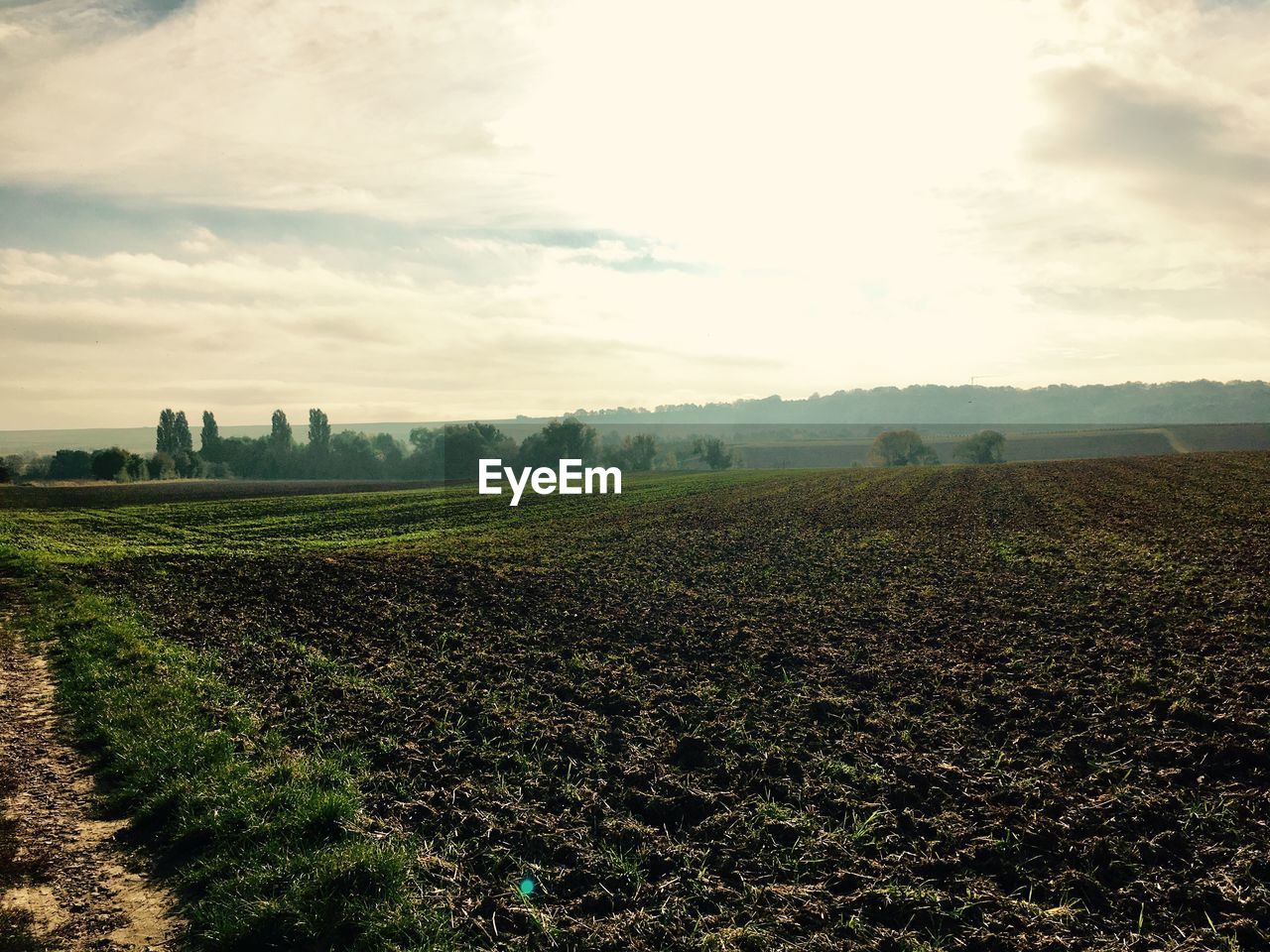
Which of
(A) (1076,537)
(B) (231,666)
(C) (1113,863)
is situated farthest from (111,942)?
(A) (1076,537)

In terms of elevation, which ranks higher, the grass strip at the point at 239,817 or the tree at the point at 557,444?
the tree at the point at 557,444

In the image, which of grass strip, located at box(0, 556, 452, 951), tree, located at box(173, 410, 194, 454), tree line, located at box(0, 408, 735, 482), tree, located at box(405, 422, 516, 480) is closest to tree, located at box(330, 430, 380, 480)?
tree line, located at box(0, 408, 735, 482)

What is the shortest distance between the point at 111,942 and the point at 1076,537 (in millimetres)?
31079

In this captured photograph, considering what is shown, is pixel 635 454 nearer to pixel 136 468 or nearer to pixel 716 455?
pixel 716 455

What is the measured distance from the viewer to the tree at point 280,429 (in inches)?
4953

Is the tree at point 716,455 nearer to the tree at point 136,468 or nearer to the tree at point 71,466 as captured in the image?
the tree at point 136,468

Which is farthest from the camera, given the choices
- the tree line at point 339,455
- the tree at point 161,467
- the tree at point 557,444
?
the tree at point 557,444

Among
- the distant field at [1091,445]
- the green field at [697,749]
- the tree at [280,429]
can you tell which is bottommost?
the green field at [697,749]

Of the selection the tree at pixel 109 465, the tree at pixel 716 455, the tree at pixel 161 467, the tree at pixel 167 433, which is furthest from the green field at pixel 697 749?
the tree at pixel 167 433

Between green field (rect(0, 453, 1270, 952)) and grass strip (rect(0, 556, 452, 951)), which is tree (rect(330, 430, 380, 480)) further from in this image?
grass strip (rect(0, 556, 452, 951))

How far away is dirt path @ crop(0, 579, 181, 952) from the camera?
6.38 metres

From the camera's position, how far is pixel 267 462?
394ft

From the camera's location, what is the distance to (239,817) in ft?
26.8

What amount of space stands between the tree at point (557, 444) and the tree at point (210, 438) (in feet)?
180
